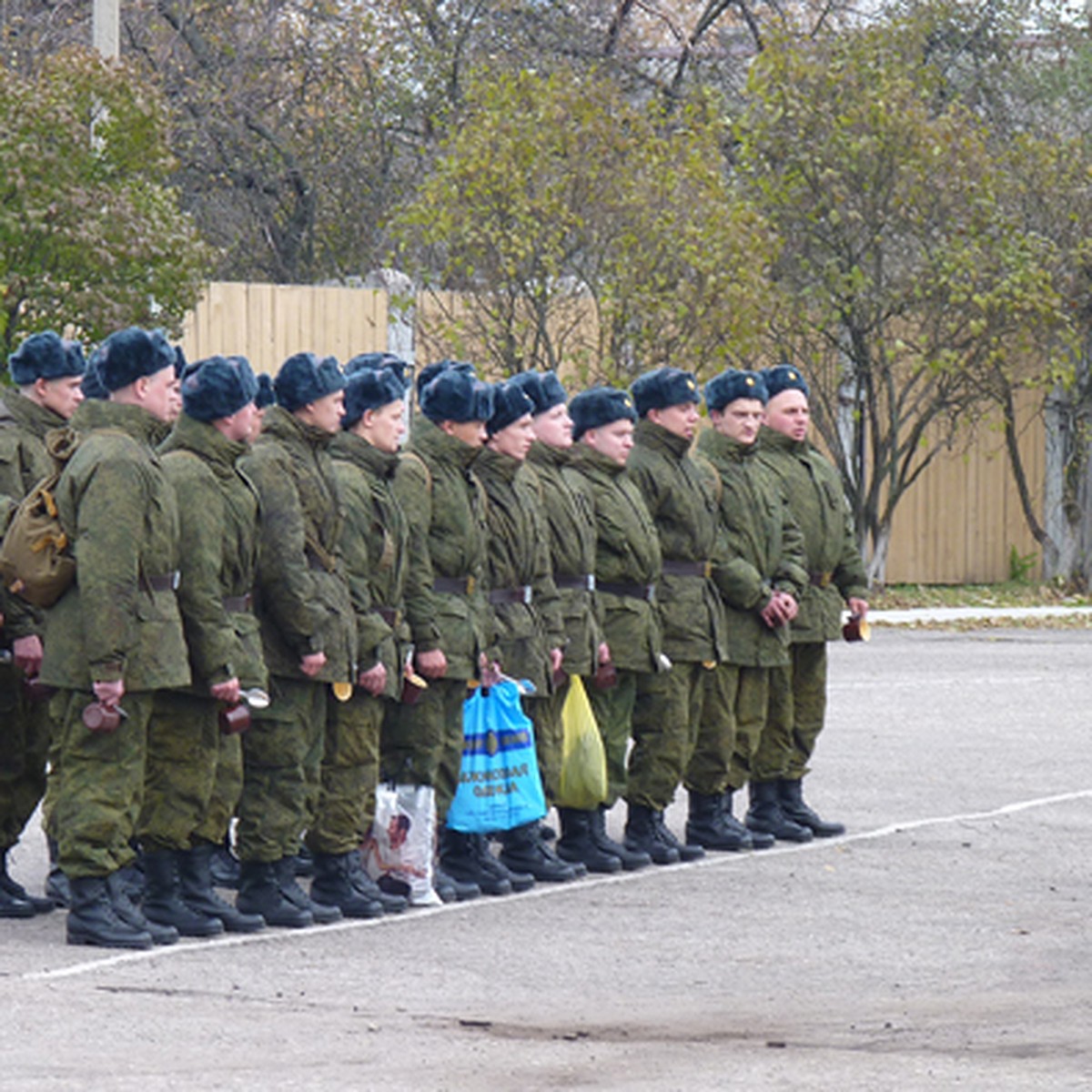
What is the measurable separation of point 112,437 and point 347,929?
6.19ft

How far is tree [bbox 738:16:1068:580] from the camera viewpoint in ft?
83.5

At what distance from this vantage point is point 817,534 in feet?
39.8

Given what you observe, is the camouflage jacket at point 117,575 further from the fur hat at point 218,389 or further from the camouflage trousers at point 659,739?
the camouflage trousers at point 659,739

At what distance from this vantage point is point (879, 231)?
85.4 ft

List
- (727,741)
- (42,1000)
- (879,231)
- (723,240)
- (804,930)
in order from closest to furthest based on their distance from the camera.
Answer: (42,1000) < (804,930) < (727,741) < (723,240) < (879,231)

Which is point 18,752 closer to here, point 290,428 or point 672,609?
point 290,428

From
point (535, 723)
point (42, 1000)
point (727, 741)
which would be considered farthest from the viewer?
point (727, 741)

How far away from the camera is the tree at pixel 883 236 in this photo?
25.5 m

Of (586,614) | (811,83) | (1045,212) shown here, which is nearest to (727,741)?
(586,614)

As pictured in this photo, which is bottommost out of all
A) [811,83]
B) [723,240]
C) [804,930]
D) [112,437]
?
[804,930]

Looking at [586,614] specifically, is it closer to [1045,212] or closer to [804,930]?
[804,930]

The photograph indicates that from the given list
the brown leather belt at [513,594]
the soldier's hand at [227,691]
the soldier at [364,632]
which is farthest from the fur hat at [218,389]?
the brown leather belt at [513,594]

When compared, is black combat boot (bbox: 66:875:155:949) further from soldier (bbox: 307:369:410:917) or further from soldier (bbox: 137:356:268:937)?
soldier (bbox: 307:369:410:917)

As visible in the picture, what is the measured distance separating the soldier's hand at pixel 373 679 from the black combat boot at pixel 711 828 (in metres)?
2.41
